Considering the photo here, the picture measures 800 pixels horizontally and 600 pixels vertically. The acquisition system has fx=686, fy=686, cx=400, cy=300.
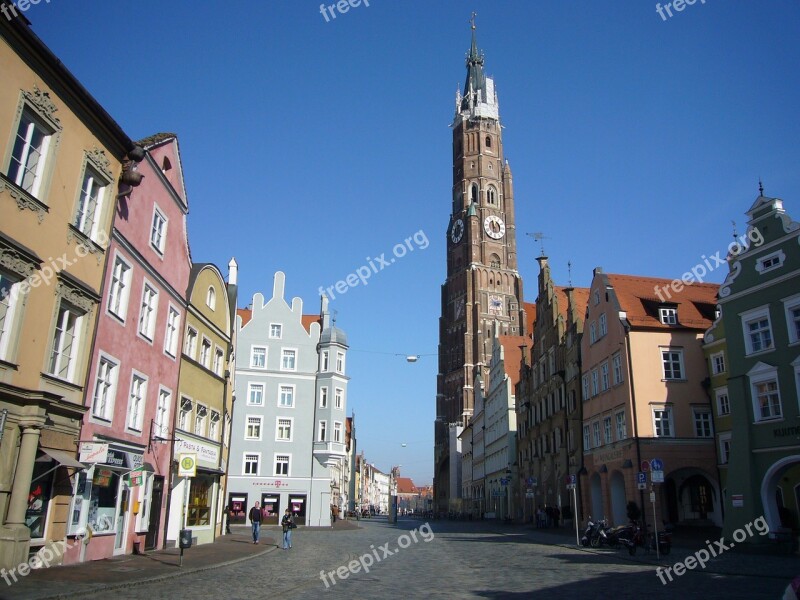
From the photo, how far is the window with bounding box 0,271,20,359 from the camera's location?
1447 centimetres

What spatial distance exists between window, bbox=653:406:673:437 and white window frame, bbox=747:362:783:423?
7828mm

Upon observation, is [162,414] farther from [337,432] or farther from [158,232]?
[337,432]

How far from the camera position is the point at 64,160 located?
1670cm

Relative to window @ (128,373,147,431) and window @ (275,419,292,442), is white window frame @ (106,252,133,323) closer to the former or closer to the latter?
window @ (128,373,147,431)

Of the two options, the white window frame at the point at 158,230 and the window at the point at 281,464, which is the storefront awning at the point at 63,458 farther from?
the window at the point at 281,464

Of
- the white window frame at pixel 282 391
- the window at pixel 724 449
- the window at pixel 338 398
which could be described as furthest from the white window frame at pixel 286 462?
the window at pixel 724 449

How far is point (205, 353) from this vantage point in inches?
1156

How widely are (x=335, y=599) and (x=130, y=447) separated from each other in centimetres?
1081

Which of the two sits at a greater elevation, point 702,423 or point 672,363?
point 672,363

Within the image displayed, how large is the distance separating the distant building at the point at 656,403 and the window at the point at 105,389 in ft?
82.6

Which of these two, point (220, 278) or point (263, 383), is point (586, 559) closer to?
point (220, 278)

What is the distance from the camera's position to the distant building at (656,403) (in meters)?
34.4

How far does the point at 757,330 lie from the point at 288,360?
33848 mm

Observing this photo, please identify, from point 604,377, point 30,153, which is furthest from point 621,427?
point 30,153
